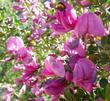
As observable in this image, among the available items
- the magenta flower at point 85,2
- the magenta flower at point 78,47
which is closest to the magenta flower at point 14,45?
the magenta flower at point 85,2

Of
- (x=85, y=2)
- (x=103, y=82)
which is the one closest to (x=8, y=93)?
(x=85, y=2)

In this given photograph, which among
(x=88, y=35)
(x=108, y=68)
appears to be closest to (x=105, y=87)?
(x=108, y=68)

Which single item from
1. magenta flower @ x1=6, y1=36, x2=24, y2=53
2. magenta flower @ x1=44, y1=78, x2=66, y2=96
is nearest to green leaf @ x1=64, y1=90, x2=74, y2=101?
magenta flower @ x1=44, y1=78, x2=66, y2=96

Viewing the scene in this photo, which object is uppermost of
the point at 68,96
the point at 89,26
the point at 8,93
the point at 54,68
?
the point at 89,26

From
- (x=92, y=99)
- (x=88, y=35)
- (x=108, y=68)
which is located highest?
(x=88, y=35)

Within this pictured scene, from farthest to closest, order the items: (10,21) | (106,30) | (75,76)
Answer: (10,21) < (106,30) < (75,76)

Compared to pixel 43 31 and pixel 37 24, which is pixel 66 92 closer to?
pixel 43 31

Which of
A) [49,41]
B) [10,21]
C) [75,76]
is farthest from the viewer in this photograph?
[10,21]

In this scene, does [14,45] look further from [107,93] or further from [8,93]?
[8,93]
